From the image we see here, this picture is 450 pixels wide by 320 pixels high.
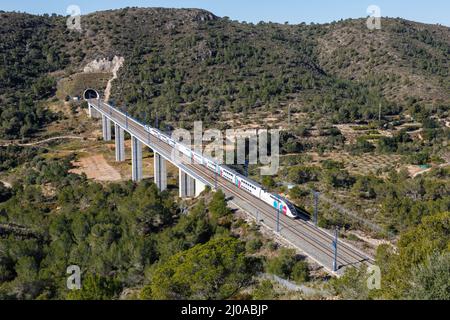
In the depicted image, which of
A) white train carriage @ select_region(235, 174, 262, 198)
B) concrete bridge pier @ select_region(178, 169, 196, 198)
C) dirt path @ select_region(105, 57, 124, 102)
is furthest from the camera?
dirt path @ select_region(105, 57, 124, 102)

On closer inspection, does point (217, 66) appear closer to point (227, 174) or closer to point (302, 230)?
point (227, 174)

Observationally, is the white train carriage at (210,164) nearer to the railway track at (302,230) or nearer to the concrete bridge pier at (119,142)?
the railway track at (302,230)

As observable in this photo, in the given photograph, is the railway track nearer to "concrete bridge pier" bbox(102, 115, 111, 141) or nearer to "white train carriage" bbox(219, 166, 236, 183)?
"white train carriage" bbox(219, 166, 236, 183)

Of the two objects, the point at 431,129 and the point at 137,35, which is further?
the point at 137,35

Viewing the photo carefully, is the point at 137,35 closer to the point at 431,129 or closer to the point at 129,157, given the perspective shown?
the point at 129,157

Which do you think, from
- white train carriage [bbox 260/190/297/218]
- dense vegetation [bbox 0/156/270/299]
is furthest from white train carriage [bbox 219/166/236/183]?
white train carriage [bbox 260/190/297/218]
